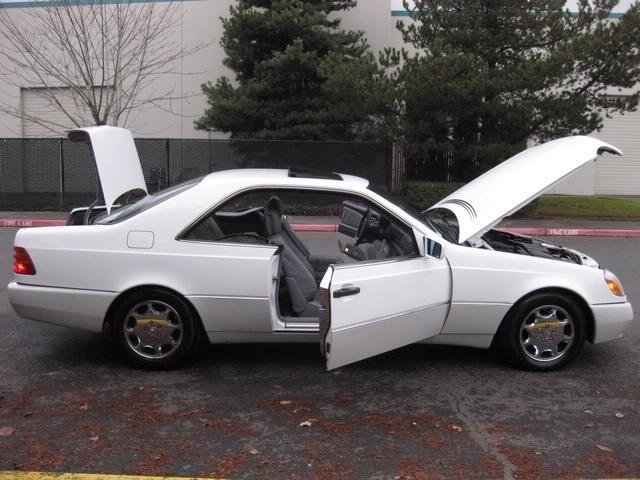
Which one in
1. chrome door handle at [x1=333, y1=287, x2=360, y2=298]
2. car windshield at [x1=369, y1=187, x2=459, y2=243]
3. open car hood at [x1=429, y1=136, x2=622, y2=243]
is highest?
open car hood at [x1=429, y1=136, x2=622, y2=243]

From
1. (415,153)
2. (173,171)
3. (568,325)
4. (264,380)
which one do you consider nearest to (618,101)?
(415,153)

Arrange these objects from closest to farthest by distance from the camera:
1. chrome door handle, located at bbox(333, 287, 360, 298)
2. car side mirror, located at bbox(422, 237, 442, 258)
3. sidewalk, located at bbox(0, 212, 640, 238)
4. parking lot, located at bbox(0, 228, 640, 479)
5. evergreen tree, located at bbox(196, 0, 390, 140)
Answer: parking lot, located at bbox(0, 228, 640, 479) < chrome door handle, located at bbox(333, 287, 360, 298) < car side mirror, located at bbox(422, 237, 442, 258) < sidewalk, located at bbox(0, 212, 640, 238) < evergreen tree, located at bbox(196, 0, 390, 140)

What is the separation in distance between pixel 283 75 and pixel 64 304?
14.4m

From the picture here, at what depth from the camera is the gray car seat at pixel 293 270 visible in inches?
191

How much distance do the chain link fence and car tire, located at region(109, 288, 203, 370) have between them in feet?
43.4

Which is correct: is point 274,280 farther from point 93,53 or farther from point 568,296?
point 93,53

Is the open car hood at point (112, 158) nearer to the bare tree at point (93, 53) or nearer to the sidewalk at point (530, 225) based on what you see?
the sidewalk at point (530, 225)

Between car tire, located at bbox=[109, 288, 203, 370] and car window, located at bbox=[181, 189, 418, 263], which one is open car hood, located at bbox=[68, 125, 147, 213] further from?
car tire, located at bbox=[109, 288, 203, 370]

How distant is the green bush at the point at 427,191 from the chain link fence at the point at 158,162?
3.68 ft

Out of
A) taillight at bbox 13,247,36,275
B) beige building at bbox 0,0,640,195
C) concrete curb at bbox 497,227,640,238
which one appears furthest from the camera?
beige building at bbox 0,0,640,195

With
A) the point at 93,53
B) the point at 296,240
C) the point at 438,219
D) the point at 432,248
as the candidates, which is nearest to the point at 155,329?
the point at 296,240

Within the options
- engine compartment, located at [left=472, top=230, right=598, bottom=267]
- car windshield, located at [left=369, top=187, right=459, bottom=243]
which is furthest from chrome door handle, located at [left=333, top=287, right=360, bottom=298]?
engine compartment, located at [left=472, top=230, right=598, bottom=267]

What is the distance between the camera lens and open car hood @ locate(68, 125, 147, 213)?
5312 mm

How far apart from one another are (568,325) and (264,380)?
2260mm
